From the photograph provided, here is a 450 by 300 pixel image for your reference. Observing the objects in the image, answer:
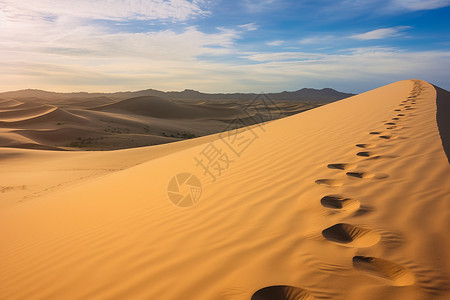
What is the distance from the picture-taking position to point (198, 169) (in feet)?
16.1

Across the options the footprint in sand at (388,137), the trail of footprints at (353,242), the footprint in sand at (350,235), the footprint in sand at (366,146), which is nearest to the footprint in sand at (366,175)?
the trail of footprints at (353,242)

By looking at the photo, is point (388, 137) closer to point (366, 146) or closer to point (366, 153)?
point (366, 146)

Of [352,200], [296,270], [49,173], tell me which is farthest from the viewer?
[49,173]

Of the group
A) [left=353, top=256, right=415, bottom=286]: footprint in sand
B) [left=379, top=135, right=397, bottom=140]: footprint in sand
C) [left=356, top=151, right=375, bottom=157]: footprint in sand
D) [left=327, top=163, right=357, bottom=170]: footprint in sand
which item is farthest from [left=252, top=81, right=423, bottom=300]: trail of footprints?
[left=379, top=135, right=397, bottom=140]: footprint in sand

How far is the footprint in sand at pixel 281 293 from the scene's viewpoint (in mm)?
1546

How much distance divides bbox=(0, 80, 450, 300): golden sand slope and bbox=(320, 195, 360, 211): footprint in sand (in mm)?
16

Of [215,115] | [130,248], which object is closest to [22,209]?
[130,248]

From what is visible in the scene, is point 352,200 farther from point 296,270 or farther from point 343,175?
point 296,270

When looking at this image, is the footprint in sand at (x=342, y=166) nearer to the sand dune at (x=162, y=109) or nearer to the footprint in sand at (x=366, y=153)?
the footprint in sand at (x=366, y=153)

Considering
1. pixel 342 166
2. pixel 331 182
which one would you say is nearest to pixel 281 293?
pixel 331 182

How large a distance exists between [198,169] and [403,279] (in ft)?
12.0

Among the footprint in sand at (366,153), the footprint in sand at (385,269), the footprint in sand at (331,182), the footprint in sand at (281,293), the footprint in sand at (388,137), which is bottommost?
the footprint in sand at (281,293)

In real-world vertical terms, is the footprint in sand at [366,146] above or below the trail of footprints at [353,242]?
above

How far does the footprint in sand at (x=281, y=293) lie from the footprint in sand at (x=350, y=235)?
56cm
